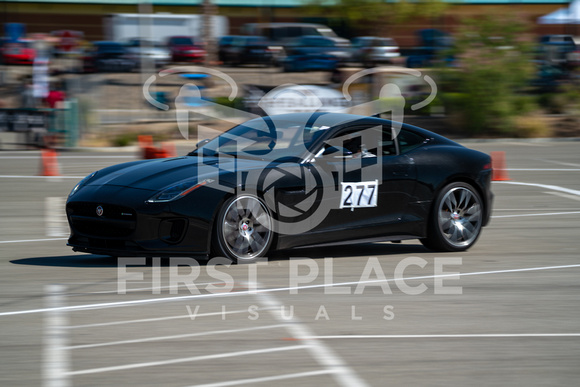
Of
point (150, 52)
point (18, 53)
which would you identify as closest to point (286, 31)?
point (150, 52)

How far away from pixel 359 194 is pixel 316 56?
27.3m

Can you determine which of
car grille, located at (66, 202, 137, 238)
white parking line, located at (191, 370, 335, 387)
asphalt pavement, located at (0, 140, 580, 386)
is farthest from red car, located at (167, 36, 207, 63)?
white parking line, located at (191, 370, 335, 387)

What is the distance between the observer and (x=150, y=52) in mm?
36312

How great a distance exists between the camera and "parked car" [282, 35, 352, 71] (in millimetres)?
34500

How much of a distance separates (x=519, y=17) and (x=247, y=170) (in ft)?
71.5

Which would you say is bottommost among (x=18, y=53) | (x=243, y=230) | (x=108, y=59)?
(x=243, y=230)

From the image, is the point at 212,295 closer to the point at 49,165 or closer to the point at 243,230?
the point at 243,230

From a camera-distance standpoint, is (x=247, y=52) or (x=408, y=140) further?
(x=247, y=52)

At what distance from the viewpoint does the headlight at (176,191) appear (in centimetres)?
720

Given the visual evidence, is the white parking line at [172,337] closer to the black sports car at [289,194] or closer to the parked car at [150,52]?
the black sports car at [289,194]

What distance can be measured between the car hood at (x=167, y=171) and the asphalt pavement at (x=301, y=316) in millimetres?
777

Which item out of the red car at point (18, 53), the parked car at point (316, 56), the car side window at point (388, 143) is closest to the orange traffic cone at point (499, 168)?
the car side window at point (388, 143)

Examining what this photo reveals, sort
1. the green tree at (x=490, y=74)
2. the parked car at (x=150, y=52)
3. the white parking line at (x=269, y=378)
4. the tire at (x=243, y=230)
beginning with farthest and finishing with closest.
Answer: the parked car at (x=150, y=52) < the green tree at (x=490, y=74) < the tire at (x=243, y=230) < the white parking line at (x=269, y=378)

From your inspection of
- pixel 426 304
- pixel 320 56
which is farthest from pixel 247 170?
pixel 320 56
